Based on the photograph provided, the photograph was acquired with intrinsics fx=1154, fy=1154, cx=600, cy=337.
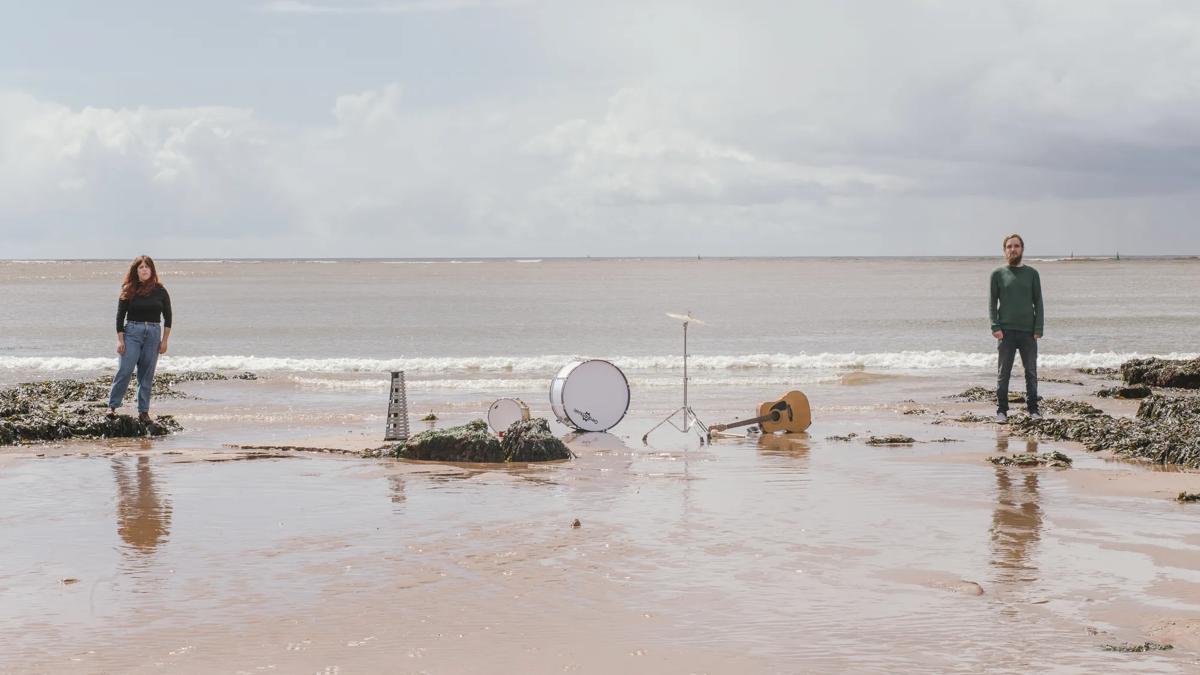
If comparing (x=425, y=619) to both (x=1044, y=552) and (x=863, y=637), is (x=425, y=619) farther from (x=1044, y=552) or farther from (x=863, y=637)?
(x=1044, y=552)

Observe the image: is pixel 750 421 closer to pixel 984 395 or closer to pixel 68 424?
pixel 984 395

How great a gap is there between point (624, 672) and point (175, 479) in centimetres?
658

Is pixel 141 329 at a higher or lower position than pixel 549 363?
higher

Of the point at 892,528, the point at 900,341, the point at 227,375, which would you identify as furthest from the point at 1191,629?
the point at 900,341

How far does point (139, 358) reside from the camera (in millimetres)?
14633

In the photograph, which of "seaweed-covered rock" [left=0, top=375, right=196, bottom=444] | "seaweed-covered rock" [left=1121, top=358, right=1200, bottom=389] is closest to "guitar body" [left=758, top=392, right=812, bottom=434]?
"seaweed-covered rock" [left=0, top=375, right=196, bottom=444]

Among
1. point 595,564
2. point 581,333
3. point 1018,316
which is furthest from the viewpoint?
point 581,333

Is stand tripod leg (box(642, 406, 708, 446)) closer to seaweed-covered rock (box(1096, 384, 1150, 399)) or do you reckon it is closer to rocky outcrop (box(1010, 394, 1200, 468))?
rocky outcrop (box(1010, 394, 1200, 468))

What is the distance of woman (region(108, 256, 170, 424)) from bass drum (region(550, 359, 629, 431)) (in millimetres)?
4974

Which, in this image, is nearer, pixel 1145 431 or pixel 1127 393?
pixel 1145 431

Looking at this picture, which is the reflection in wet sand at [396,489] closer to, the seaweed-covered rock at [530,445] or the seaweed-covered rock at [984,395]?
the seaweed-covered rock at [530,445]

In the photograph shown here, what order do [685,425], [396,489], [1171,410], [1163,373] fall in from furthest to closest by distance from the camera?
1. [1163,373]
2. [1171,410]
3. [685,425]
4. [396,489]

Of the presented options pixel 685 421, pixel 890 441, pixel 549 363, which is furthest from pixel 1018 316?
pixel 549 363

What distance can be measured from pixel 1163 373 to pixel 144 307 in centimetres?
1733
